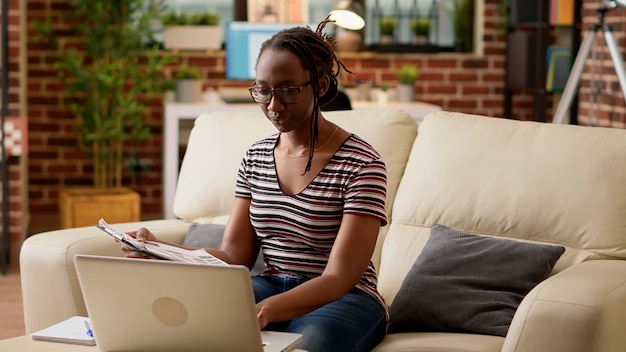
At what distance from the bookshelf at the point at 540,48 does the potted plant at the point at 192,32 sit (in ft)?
5.67

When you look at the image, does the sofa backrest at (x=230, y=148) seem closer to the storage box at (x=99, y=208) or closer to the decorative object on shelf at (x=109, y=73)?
the storage box at (x=99, y=208)

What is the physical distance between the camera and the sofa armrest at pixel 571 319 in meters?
1.98

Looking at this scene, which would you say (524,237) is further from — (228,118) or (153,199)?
(153,199)

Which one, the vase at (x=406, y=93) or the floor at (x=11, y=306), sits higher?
the vase at (x=406, y=93)

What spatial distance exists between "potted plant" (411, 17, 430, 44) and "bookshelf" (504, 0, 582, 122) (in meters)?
0.55

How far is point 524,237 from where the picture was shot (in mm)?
2525

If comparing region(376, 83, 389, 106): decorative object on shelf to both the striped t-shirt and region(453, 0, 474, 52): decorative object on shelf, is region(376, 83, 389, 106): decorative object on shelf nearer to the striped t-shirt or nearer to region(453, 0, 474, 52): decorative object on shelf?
region(453, 0, 474, 52): decorative object on shelf

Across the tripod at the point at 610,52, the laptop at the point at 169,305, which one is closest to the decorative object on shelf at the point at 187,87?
the tripod at the point at 610,52

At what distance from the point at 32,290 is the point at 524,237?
4.03 feet

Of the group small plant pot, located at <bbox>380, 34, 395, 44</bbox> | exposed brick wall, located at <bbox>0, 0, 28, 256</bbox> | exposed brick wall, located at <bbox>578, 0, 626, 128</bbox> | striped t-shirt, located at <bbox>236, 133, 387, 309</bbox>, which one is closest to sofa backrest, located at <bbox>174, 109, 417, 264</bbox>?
striped t-shirt, located at <bbox>236, 133, 387, 309</bbox>

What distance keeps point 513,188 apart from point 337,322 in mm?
710

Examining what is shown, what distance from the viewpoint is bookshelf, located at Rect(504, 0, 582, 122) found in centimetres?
545

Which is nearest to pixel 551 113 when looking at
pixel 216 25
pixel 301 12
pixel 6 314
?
pixel 301 12

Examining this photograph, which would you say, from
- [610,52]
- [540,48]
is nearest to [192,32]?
[540,48]
